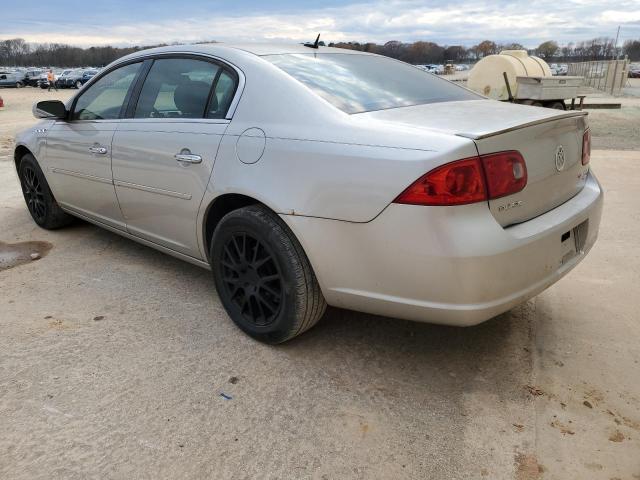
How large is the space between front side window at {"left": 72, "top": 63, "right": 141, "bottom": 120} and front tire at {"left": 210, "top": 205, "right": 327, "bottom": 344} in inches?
60.3

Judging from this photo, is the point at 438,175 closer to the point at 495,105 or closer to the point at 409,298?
the point at 409,298

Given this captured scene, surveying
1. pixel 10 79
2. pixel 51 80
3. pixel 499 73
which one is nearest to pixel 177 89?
pixel 499 73

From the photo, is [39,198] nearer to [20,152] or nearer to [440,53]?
[20,152]

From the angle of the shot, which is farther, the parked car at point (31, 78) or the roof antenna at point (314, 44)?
the parked car at point (31, 78)

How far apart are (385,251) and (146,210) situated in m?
1.91

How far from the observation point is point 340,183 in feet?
7.75

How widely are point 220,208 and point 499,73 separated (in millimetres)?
14287

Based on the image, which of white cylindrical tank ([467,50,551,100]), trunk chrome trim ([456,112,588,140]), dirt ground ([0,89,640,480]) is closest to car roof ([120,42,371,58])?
trunk chrome trim ([456,112,588,140])

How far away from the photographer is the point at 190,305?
137 inches

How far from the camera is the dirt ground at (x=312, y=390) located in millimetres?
2127

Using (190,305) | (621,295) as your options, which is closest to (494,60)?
(621,295)

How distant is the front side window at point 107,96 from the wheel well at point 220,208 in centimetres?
125

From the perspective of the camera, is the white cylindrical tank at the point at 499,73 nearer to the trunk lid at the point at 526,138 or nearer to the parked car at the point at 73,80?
the trunk lid at the point at 526,138

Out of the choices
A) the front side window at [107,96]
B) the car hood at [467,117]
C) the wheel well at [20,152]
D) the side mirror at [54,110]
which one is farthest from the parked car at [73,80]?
the car hood at [467,117]
